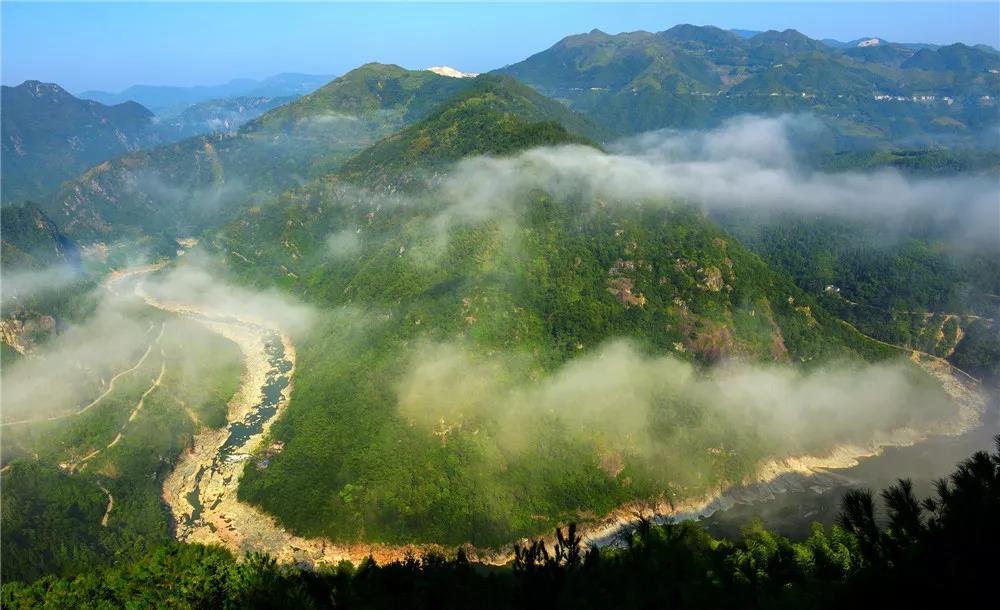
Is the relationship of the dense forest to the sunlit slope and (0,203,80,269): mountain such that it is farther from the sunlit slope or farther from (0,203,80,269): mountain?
(0,203,80,269): mountain

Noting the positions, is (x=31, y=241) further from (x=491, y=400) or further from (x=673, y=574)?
(x=673, y=574)

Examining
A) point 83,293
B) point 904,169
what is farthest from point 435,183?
point 904,169

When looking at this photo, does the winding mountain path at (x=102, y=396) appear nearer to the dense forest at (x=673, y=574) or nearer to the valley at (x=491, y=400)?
the valley at (x=491, y=400)

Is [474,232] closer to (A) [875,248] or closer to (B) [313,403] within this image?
(B) [313,403]

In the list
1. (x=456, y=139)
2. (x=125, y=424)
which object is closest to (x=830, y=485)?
(x=456, y=139)

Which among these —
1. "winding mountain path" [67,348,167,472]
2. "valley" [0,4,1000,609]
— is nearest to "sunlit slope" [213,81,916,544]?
"valley" [0,4,1000,609]
